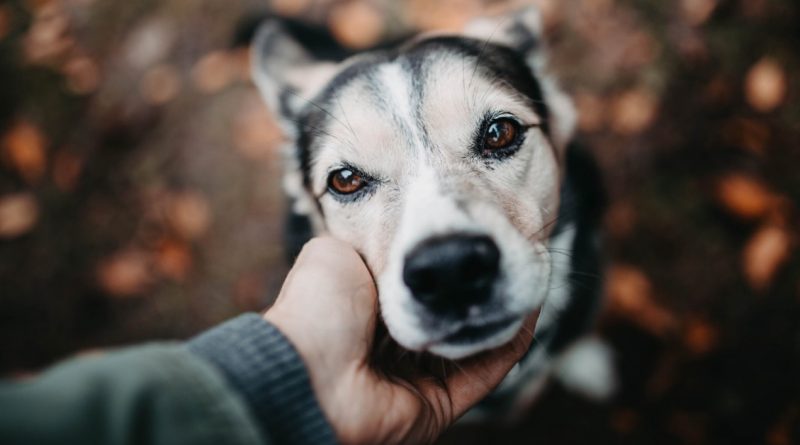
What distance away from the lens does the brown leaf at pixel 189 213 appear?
141 inches

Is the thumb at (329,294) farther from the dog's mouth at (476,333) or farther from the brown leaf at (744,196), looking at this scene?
the brown leaf at (744,196)

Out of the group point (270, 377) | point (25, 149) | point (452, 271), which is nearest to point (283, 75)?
point (452, 271)

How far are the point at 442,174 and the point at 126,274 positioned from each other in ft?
9.26

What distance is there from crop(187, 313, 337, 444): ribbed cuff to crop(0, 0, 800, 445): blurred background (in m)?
1.85

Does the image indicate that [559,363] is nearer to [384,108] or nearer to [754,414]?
[754,414]

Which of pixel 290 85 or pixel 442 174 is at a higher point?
pixel 290 85

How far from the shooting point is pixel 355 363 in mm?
1443

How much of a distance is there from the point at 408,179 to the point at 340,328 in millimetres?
608

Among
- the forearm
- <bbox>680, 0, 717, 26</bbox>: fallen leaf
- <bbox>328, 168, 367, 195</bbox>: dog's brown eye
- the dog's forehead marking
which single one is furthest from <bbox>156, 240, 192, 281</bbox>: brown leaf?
<bbox>680, 0, 717, 26</bbox>: fallen leaf

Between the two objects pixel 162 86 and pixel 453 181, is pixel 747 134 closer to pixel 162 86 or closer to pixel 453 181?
pixel 453 181

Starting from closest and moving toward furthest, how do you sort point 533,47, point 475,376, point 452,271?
point 452,271 < point 475,376 < point 533,47

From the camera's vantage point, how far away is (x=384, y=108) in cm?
190

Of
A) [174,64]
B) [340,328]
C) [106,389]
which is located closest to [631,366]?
[340,328]

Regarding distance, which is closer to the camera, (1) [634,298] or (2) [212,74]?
(1) [634,298]
